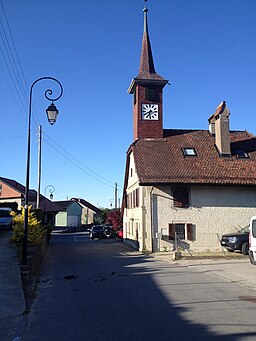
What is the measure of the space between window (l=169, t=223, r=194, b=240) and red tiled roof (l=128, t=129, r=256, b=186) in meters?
2.75

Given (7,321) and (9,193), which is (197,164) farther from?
(9,193)

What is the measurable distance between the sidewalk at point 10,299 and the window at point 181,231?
465 inches

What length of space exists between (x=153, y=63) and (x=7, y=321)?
27.0m

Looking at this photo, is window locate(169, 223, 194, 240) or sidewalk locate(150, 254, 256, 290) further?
window locate(169, 223, 194, 240)

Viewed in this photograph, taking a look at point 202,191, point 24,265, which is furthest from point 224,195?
point 24,265

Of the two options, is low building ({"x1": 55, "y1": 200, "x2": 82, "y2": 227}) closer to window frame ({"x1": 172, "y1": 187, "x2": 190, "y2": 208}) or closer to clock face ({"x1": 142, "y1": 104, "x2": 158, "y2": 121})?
clock face ({"x1": 142, "y1": 104, "x2": 158, "y2": 121})

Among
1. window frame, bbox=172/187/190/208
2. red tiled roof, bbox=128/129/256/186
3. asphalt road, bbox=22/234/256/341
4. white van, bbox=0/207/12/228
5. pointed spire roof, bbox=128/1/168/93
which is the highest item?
pointed spire roof, bbox=128/1/168/93

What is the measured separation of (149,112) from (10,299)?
857 inches

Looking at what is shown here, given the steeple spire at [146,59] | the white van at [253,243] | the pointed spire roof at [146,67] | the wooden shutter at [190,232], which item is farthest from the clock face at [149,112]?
the white van at [253,243]

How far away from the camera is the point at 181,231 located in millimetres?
23203

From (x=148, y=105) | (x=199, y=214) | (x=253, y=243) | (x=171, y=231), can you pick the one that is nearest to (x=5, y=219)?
(x=171, y=231)

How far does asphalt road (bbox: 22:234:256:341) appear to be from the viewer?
621cm

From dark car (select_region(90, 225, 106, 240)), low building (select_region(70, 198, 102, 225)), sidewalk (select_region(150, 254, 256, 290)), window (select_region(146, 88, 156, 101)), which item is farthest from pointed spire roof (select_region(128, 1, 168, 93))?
low building (select_region(70, 198, 102, 225))

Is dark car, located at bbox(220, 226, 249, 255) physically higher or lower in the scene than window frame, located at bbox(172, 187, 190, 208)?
lower
